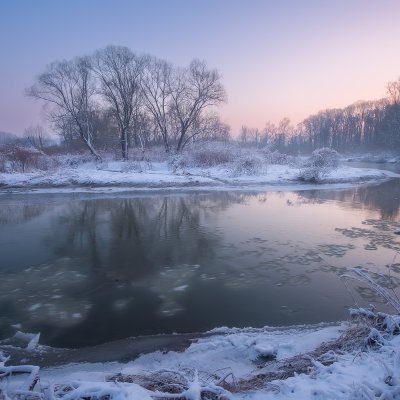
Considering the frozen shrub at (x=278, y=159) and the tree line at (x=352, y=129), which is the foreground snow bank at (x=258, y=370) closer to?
the frozen shrub at (x=278, y=159)

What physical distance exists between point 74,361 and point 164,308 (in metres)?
1.90

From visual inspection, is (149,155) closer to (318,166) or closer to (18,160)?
(18,160)

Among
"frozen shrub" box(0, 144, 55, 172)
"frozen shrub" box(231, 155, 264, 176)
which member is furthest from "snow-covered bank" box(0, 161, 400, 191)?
"frozen shrub" box(0, 144, 55, 172)

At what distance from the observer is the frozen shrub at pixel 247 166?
27484 mm

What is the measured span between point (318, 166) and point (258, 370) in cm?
2541

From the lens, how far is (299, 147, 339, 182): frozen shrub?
87.4 ft

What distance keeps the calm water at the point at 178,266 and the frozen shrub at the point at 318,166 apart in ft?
37.3

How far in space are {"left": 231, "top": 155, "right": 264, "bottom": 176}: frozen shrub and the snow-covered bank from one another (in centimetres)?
32

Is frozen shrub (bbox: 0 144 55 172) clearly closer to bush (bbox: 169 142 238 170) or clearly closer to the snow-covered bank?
the snow-covered bank

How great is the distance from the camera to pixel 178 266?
7992 millimetres

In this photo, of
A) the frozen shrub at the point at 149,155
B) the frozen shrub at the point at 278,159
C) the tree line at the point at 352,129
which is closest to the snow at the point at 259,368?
the frozen shrub at the point at 149,155

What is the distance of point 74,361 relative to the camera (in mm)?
4348

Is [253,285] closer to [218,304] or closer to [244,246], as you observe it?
[218,304]

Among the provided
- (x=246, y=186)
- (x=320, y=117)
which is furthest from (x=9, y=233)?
(x=320, y=117)
